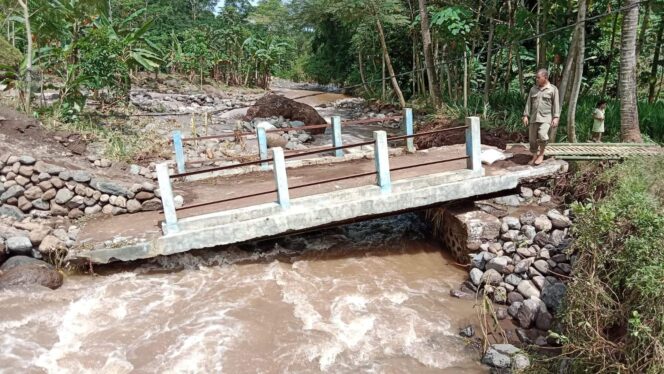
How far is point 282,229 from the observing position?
6.29 m

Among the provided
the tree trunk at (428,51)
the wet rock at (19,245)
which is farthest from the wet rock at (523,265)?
the tree trunk at (428,51)

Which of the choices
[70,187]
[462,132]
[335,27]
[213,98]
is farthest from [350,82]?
[70,187]

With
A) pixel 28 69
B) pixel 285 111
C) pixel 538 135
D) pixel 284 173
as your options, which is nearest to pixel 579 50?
pixel 538 135

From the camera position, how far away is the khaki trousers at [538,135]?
275 inches

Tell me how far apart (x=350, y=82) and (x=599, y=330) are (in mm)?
24916

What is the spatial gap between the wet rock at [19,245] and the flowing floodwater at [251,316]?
2.42ft

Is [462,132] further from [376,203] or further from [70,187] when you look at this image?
[70,187]

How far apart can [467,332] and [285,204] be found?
2.81 metres

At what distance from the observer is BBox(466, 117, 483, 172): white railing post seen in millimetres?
6636

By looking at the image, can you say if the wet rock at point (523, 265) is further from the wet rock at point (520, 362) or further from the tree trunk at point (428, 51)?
the tree trunk at point (428, 51)

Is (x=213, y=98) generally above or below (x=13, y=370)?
above

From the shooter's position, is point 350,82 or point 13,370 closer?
point 13,370

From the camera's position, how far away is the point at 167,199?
5.90m

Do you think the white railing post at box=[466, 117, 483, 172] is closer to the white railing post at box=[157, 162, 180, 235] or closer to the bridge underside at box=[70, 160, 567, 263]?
the bridge underside at box=[70, 160, 567, 263]
